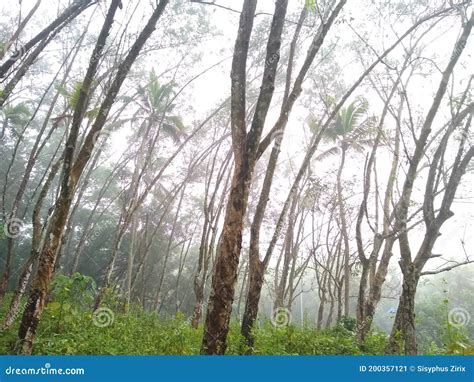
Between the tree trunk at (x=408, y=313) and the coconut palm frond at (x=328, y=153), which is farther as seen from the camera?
the coconut palm frond at (x=328, y=153)

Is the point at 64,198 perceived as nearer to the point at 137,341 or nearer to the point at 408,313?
the point at 137,341

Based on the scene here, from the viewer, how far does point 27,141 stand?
26.2 m

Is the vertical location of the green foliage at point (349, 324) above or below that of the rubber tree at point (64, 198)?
below

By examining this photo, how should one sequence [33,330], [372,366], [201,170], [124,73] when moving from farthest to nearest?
[201,170] < [124,73] < [33,330] < [372,366]

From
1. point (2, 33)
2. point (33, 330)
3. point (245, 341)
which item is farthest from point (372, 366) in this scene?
point (2, 33)

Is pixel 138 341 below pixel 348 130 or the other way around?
below

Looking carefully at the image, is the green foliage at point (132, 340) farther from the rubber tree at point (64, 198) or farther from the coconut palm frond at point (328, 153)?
the coconut palm frond at point (328, 153)

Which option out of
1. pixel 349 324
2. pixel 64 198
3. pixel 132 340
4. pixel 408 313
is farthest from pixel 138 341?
pixel 349 324

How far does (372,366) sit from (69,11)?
663cm

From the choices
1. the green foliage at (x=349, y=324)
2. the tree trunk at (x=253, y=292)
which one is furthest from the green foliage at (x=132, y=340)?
the green foliage at (x=349, y=324)

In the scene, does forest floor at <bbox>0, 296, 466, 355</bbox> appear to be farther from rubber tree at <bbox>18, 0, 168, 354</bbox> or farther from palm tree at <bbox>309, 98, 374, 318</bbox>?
palm tree at <bbox>309, 98, 374, 318</bbox>

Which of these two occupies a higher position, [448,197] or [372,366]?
[448,197]

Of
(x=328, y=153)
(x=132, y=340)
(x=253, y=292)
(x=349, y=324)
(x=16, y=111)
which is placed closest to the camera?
(x=253, y=292)

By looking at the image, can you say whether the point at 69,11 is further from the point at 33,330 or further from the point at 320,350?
the point at 320,350
